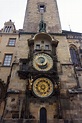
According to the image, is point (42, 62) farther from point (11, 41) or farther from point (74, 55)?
point (11, 41)

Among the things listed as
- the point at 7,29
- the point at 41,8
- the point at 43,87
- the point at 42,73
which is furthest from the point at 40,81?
the point at 7,29

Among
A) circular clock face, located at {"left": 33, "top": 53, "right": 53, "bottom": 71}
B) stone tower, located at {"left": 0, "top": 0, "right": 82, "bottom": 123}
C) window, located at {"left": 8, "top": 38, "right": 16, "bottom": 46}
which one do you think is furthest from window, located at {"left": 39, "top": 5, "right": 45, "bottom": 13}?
circular clock face, located at {"left": 33, "top": 53, "right": 53, "bottom": 71}

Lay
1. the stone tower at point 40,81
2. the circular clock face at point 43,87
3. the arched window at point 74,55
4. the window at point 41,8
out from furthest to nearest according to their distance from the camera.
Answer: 1. the window at point 41,8
2. the arched window at point 74,55
3. the circular clock face at point 43,87
4. the stone tower at point 40,81

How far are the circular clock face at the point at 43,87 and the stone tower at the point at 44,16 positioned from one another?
723 centimetres

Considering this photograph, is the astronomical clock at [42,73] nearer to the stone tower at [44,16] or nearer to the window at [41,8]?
the stone tower at [44,16]

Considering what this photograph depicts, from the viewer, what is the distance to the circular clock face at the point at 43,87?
11.3 meters

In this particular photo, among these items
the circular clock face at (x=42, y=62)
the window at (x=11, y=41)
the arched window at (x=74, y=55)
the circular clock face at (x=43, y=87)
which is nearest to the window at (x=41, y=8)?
the window at (x=11, y=41)

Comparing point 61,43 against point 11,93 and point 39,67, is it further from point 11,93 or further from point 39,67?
point 11,93

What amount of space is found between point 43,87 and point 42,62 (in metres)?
2.28

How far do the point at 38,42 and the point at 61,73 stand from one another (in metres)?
4.14

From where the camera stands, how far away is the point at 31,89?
1127 centimetres

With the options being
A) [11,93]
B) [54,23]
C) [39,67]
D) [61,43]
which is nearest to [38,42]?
[61,43]

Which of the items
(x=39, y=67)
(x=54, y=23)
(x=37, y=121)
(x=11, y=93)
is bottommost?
(x=37, y=121)

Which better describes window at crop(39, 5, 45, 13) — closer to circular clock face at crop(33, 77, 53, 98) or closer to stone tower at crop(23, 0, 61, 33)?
stone tower at crop(23, 0, 61, 33)
